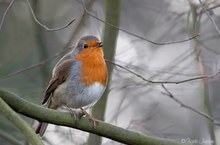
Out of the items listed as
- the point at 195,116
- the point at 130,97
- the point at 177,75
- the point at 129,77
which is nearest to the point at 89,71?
the point at 129,77

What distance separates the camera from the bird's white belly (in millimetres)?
4000

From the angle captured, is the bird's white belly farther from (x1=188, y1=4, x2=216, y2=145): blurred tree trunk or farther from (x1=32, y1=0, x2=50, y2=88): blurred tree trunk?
(x1=188, y1=4, x2=216, y2=145): blurred tree trunk

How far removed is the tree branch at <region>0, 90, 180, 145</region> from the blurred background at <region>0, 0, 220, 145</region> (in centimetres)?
84

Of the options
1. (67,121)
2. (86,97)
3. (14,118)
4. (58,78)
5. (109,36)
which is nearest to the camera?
(14,118)

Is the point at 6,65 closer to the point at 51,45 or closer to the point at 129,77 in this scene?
the point at 51,45

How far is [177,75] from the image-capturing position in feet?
16.9

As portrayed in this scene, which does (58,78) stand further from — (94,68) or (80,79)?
(94,68)

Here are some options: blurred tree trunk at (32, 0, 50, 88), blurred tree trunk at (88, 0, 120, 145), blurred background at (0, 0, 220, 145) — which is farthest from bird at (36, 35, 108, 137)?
blurred tree trunk at (32, 0, 50, 88)

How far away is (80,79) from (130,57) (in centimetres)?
127

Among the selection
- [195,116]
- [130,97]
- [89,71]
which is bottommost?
[195,116]

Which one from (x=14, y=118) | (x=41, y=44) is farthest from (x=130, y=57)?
(x=14, y=118)

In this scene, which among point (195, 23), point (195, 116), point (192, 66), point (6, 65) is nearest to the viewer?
point (195, 23)

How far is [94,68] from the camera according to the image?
13.4 feet

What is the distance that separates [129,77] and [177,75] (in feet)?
1.60
